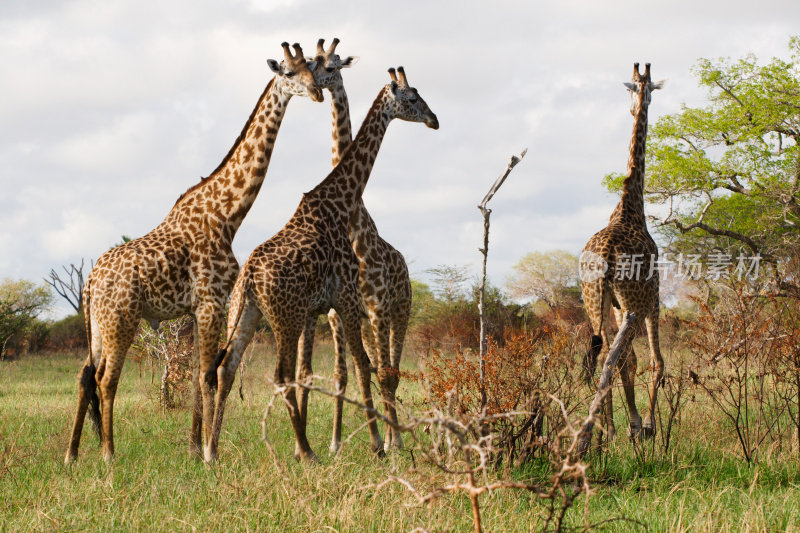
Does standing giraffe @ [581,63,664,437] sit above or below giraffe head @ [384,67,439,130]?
below

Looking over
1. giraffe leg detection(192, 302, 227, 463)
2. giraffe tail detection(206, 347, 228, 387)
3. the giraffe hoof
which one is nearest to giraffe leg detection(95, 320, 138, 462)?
giraffe leg detection(192, 302, 227, 463)

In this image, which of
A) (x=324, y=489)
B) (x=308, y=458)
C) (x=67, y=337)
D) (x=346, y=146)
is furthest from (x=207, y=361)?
(x=67, y=337)

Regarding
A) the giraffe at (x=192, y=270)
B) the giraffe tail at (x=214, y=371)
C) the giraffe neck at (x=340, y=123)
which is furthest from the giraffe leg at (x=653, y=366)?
the giraffe at (x=192, y=270)

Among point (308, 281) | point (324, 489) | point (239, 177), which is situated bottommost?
point (324, 489)

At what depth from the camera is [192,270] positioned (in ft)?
20.5

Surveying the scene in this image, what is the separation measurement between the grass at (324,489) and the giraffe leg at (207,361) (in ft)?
0.85

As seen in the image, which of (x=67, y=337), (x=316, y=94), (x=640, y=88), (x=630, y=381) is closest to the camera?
(x=316, y=94)

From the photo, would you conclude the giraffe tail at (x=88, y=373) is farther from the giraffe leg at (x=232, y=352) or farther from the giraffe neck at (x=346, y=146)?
the giraffe neck at (x=346, y=146)

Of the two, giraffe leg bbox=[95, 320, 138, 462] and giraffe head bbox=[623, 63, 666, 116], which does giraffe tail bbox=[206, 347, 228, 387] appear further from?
giraffe head bbox=[623, 63, 666, 116]

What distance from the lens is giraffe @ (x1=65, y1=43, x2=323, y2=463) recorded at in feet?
19.7

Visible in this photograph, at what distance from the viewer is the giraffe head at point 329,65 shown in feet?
22.6

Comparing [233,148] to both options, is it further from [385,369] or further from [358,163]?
[385,369]

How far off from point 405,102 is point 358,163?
2.87 ft

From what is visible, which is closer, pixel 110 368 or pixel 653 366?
pixel 110 368
